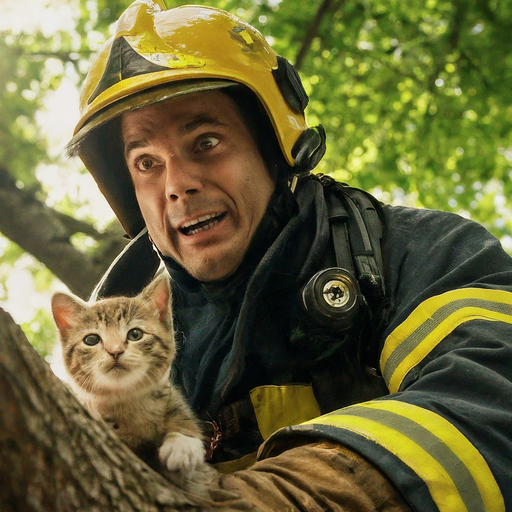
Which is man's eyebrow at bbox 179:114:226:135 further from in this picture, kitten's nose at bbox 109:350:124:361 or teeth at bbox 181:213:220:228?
kitten's nose at bbox 109:350:124:361

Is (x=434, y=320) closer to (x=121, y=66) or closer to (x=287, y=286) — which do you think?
(x=287, y=286)

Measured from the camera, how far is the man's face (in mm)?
3098

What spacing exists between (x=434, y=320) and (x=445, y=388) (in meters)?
0.35

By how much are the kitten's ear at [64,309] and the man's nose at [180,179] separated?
88 cm

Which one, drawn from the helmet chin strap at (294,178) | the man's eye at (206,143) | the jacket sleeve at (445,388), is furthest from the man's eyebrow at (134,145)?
the jacket sleeve at (445,388)

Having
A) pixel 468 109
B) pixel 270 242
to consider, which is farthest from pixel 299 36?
pixel 270 242

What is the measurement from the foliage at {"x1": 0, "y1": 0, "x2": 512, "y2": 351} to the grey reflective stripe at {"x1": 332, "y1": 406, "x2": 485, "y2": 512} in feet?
18.5

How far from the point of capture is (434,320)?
2.38 m

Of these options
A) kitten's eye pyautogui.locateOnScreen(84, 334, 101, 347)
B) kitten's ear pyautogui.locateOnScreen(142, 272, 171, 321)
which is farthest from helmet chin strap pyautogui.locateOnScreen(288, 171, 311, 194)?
kitten's eye pyautogui.locateOnScreen(84, 334, 101, 347)

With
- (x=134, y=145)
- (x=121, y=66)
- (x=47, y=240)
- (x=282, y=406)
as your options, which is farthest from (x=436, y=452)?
(x=47, y=240)

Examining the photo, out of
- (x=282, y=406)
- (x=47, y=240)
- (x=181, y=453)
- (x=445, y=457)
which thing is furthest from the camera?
(x=47, y=240)

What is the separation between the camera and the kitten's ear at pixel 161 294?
2520 mm

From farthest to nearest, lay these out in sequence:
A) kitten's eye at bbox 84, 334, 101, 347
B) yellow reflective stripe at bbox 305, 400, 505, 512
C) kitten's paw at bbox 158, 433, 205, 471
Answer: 1. kitten's eye at bbox 84, 334, 101, 347
2. yellow reflective stripe at bbox 305, 400, 505, 512
3. kitten's paw at bbox 158, 433, 205, 471

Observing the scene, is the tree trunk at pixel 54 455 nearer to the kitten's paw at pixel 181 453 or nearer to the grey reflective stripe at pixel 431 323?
the kitten's paw at pixel 181 453
